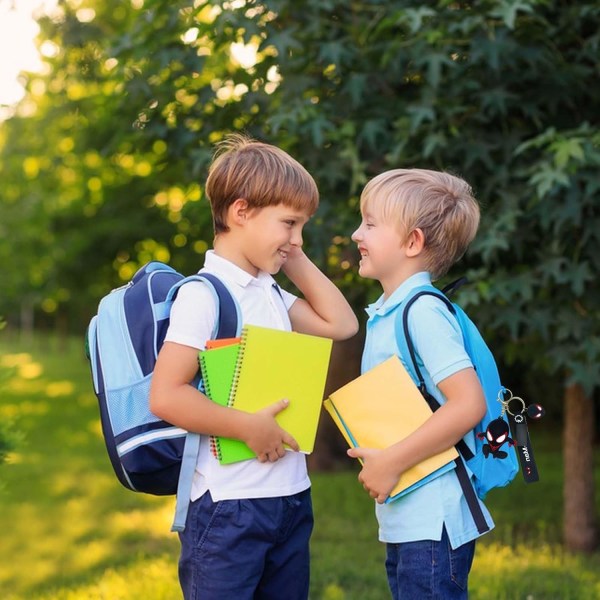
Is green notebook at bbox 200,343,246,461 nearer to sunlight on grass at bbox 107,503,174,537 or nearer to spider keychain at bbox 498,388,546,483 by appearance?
spider keychain at bbox 498,388,546,483

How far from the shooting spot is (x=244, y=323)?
231 cm

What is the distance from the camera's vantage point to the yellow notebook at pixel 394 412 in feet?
7.40

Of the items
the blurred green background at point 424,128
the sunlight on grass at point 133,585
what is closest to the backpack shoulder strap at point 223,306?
the blurred green background at point 424,128

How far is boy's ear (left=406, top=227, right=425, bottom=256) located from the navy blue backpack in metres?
0.46

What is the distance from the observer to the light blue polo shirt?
7.32 ft

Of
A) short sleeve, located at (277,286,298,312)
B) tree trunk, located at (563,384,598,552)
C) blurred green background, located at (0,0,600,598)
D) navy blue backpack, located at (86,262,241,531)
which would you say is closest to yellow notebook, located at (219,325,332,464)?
navy blue backpack, located at (86,262,241,531)

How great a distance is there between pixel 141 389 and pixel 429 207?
82 cm

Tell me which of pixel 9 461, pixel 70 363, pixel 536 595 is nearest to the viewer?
pixel 9 461

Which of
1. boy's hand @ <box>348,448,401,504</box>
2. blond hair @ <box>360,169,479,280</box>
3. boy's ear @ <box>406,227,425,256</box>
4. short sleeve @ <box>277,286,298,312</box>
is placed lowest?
boy's hand @ <box>348,448,401,504</box>

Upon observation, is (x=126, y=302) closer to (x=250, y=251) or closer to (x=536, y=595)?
(x=250, y=251)

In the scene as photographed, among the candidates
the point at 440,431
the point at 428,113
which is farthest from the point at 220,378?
the point at 428,113

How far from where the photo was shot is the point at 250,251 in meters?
2.34

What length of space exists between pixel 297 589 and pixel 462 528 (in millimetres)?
453

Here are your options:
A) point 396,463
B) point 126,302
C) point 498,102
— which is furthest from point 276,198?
point 498,102
